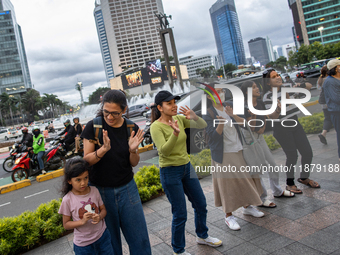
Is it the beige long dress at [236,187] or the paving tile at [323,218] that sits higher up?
the beige long dress at [236,187]

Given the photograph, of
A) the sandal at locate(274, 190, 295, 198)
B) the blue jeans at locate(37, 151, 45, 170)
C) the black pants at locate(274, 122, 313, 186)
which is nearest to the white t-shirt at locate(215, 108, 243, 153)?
the black pants at locate(274, 122, 313, 186)

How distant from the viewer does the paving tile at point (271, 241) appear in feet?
8.94

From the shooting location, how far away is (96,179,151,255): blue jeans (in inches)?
93.2

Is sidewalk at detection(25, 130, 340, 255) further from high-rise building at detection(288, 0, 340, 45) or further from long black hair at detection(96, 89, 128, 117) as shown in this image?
high-rise building at detection(288, 0, 340, 45)

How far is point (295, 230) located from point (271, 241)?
0.34m

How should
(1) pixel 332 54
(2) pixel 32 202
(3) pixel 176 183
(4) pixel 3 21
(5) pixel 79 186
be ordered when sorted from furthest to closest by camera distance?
(4) pixel 3 21, (1) pixel 332 54, (2) pixel 32 202, (3) pixel 176 183, (5) pixel 79 186

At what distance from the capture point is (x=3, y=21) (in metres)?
100

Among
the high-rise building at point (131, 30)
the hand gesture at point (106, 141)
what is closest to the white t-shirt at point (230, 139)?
the hand gesture at point (106, 141)

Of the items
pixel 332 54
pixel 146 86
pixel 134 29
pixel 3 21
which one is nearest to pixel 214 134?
pixel 332 54

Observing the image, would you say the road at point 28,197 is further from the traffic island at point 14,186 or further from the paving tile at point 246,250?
the paving tile at point 246,250

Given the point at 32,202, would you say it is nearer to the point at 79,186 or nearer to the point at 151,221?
the point at 151,221

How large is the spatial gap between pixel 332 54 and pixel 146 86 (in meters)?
57.2

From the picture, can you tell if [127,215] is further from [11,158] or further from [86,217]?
[11,158]

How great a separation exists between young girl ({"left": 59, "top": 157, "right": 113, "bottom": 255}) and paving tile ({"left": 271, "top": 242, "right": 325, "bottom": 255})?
1612mm
